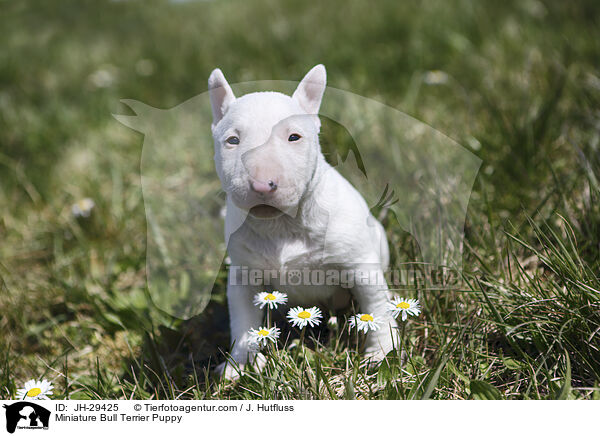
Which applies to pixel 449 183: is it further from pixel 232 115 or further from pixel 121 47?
pixel 121 47

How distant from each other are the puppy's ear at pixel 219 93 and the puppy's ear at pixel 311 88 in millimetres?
245

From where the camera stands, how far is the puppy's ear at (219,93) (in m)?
1.73

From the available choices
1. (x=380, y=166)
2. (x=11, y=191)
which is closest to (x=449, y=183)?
(x=380, y=166)

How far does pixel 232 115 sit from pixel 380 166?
147cm

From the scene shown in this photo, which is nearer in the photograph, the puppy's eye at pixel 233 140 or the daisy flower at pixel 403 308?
the puppy's eye at pixel 233 140

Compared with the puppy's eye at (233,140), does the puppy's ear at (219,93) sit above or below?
above

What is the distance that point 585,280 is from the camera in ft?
6.19

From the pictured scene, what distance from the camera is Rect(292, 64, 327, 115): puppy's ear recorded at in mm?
1746

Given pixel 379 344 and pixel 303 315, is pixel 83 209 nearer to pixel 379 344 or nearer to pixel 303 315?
pixel 303 315

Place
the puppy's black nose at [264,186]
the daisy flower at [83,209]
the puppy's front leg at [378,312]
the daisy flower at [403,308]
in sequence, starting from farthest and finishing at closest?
the daisy flower at [83,209]
the puppy's front leg at [378,312]
the daisy flower at [403,308]
the puppy's black nose at [264,186]
